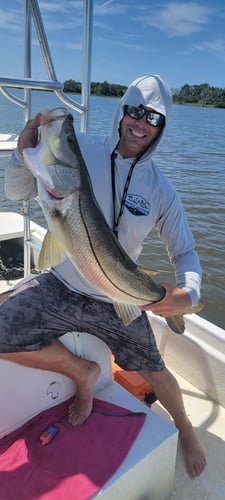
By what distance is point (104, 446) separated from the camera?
2.03m

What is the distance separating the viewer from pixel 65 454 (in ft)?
6.48

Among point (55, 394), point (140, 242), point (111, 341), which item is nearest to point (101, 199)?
point (140, 242)

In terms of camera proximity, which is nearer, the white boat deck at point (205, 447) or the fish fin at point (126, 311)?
the fish fin at point (126, 311)

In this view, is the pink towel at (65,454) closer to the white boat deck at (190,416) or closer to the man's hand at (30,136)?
the white boat deck at (190,416)

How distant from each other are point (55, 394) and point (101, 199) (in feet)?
3.64

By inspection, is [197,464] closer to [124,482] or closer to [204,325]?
[124,482]

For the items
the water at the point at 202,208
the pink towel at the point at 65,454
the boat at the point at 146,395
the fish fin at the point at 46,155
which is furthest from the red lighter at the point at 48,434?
the water at the point at 202,208

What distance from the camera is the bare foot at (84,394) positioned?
2.18 metres

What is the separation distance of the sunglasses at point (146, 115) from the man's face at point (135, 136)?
0.05 ft

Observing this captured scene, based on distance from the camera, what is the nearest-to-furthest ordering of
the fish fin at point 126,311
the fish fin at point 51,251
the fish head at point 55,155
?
the fish head at point 55,155
the fish fin at point 51,251
the fish fin at point 126,311

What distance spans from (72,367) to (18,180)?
41.2 inches

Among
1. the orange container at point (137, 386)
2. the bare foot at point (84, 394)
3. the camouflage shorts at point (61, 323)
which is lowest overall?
the orange container at point (137, 386)

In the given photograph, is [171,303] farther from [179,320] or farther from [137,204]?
[137,204]

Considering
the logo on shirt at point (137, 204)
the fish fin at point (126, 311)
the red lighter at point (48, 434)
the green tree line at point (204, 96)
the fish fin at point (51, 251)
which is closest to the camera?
the fish fin at point (51, 251)
